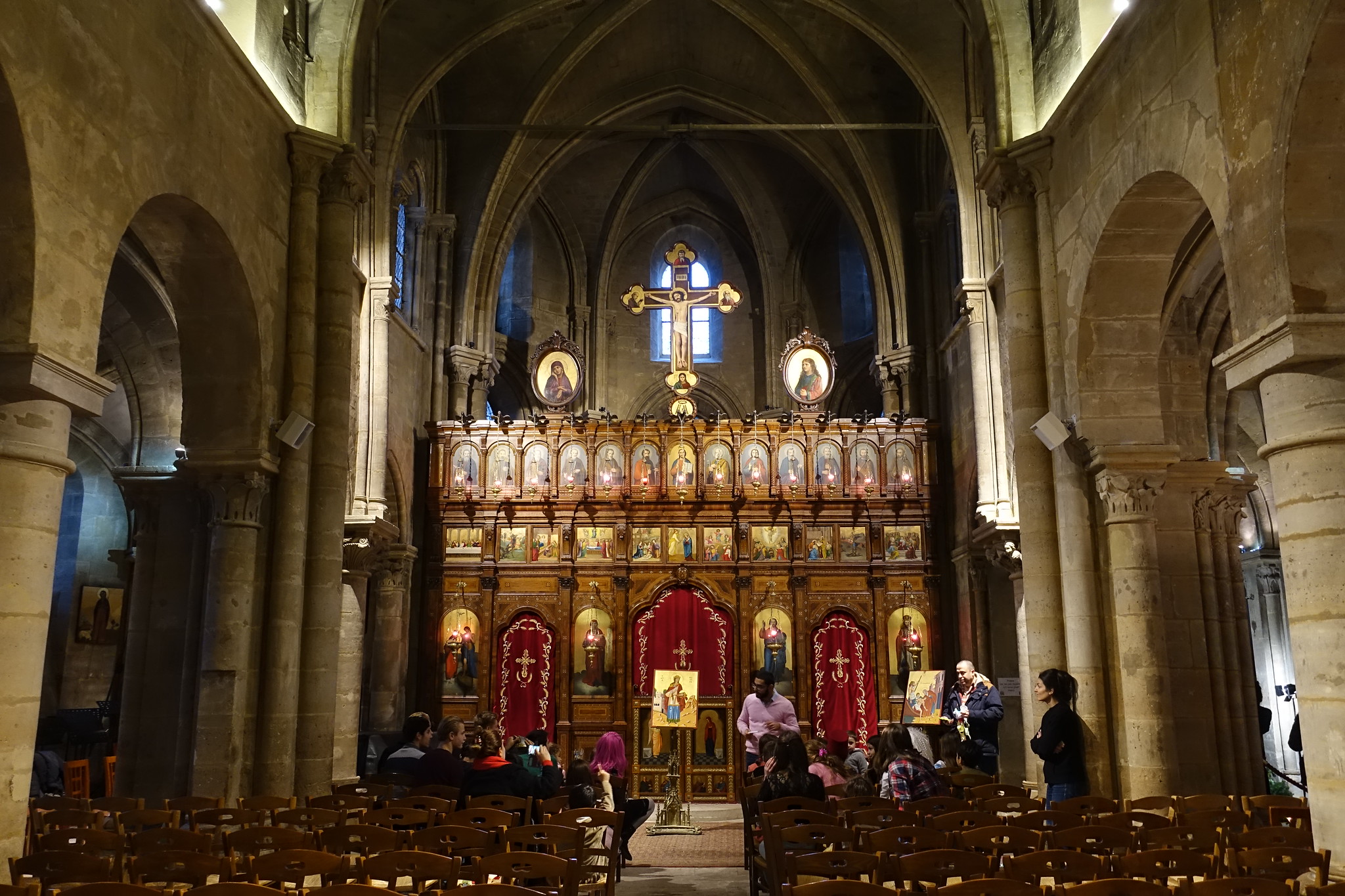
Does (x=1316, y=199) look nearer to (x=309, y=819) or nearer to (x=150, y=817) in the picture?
(x=309, y=819)

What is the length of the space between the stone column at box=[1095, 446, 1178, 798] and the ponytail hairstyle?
1148mm

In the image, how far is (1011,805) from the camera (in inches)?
356

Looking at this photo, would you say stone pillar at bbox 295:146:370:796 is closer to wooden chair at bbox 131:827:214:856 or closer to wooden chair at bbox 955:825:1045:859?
wooden chair at bbox 131:827:214:856

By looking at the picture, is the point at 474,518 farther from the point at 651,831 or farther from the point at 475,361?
the point at 651,831

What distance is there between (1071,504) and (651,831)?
7.12 meters

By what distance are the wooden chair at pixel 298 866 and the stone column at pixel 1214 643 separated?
33.0ft

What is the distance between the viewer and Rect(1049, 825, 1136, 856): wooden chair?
21.4 ft

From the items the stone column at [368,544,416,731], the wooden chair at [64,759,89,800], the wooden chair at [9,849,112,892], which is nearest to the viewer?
the wooden chair at [9,849,112,892]

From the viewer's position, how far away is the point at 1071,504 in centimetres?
1171

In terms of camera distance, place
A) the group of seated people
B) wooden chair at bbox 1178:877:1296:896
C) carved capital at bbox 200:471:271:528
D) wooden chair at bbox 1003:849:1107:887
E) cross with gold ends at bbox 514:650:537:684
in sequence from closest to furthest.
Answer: wooden chair at bbox 1178:877:1296:896 → wooden chair at bbox 1003:849:1107:887 → the group of seated people → carved capital at bbox 200:471:271:528 → cross with gold ends at bbox 514:650:537:684

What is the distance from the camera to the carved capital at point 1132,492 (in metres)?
11.3


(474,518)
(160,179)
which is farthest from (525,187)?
(160,179)

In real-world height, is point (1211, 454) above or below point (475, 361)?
below

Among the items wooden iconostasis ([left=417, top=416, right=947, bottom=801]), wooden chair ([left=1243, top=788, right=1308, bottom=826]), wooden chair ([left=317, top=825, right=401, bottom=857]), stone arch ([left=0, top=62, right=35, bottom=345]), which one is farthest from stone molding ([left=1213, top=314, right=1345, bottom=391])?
wooden iconostasis ([left=417, top=416, right=947, bottom=801])
